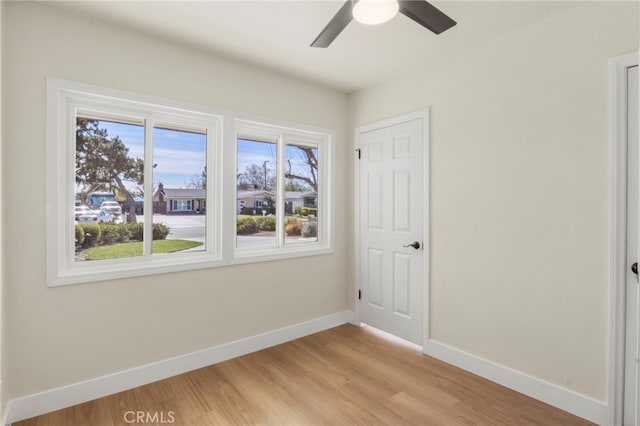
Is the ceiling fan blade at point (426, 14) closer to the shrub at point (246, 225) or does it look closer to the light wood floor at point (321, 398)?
the shrub at point (246, 225)

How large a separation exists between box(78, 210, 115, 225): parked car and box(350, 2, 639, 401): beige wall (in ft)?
8.60

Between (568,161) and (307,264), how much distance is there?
233 centimetres

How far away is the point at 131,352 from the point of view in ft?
7.70

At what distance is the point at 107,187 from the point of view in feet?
7.79

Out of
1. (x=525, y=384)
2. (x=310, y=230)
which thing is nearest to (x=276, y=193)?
(x=310, y=230)

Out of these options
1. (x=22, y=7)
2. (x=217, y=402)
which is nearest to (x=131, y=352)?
(x=217, y=402)

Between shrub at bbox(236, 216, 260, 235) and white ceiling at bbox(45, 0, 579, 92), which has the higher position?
white ceiling at bbox(45, 0, 579, 92)

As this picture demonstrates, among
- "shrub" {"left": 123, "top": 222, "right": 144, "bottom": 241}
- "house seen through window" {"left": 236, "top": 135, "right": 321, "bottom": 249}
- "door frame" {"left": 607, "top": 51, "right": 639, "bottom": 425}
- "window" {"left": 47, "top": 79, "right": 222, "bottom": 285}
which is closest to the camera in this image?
"door frame" {"left": 607, "top": 51, "right": 639, "bottom": 425}

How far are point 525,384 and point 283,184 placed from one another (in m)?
2.60

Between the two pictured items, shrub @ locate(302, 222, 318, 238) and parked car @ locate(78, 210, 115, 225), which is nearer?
parked car @ locate(78, 210, 115, 225)

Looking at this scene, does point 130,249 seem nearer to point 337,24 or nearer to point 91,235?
point 91,235

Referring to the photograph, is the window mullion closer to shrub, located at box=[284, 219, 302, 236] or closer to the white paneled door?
shrub, located at box=[284, 219, 302, 236]

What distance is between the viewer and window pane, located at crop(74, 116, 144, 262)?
2.28 metres

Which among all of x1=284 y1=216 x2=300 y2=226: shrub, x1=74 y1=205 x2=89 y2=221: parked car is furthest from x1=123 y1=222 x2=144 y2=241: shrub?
x1=284 y1=216 x2=300 y2=226: shrub
